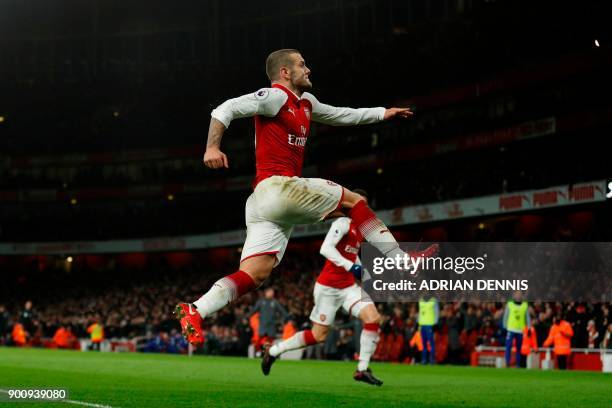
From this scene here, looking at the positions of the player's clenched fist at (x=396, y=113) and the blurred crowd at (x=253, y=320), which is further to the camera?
the blurred crowd at (x=253, y=320)

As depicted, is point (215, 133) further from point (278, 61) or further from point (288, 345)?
point (288, 345)

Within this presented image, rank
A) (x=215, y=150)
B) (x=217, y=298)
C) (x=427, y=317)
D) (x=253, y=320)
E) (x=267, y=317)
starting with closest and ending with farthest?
(x=215, y=150) < (x=217, y=298) < (x=427, y=317) < (x=267, y=317) < (x=253, y=320)

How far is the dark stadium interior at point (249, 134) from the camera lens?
35156 mm

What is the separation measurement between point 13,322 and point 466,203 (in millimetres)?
22774

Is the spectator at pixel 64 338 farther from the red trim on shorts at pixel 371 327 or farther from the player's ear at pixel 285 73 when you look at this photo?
the player's ear at pixel 285 73

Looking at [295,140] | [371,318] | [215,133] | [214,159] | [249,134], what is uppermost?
[249,134]

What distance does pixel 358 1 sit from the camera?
5434 cm

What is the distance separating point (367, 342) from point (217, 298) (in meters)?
4.37

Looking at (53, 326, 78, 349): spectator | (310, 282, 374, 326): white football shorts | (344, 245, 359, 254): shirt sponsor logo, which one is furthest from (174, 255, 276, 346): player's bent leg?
(53, 326, 78, 349): spectator

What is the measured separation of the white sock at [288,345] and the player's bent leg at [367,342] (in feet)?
2.44

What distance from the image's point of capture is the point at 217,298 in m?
7.04

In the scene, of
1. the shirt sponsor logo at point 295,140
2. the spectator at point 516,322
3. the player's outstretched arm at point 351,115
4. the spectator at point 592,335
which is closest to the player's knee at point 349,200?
the shirt sponsor logo at point 295,140

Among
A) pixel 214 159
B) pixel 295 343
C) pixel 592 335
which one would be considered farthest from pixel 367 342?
pixel 592 335

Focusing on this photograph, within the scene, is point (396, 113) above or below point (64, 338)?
above
